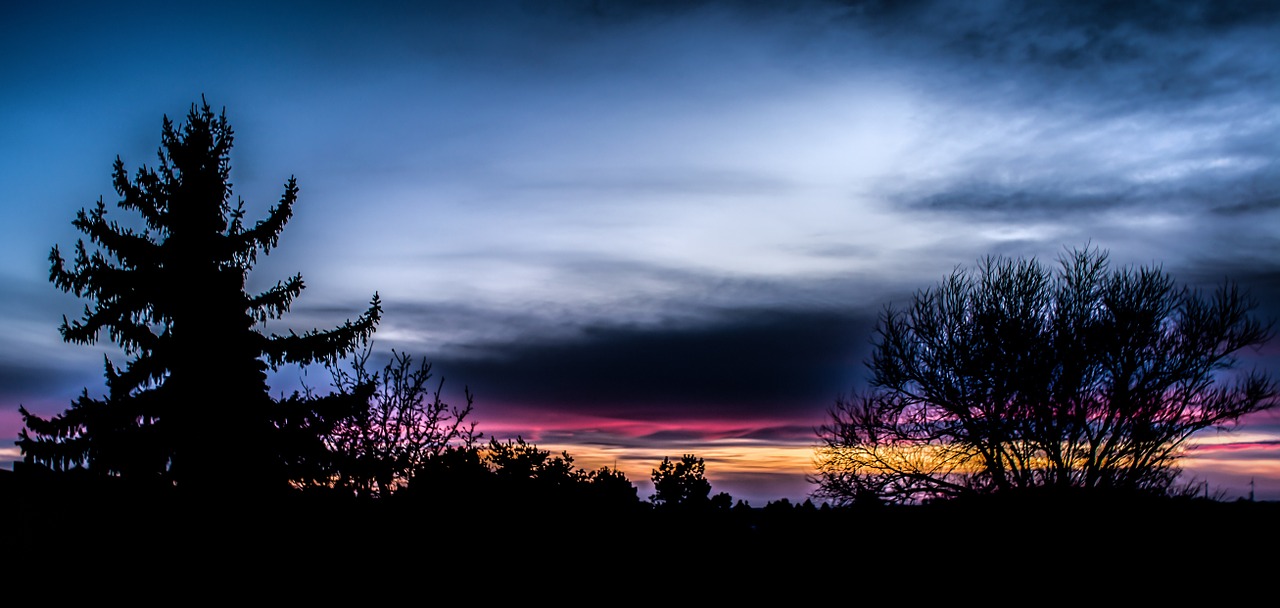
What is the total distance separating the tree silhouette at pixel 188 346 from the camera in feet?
83.9

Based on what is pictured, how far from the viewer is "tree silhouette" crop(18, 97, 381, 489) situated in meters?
25.6

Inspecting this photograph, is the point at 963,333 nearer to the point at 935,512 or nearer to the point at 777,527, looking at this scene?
the point at 935,512

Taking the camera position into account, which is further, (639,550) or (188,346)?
(188,346)

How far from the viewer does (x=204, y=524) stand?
24.9m

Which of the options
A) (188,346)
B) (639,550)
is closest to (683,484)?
(639,550)

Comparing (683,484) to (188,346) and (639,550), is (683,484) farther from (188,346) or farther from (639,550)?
(188,346)

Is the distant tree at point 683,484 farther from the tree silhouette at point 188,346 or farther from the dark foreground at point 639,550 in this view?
the tree silhouette at point 188,346

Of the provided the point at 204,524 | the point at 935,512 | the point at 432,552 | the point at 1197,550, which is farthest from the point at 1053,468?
the point at 204,524

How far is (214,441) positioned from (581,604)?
15.0 m

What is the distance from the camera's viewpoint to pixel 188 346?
26.2m

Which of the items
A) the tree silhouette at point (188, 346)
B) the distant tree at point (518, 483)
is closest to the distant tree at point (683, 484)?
the distant tree at point (518, 483)

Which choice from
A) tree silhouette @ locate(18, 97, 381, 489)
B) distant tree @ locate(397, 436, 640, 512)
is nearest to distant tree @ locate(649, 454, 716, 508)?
distant tree @ locate(397, 436, 640, 512)

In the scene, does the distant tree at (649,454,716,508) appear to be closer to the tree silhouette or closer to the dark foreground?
the dark foreground

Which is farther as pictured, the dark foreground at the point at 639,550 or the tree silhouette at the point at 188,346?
the tree silhouette at the point at 188,346
